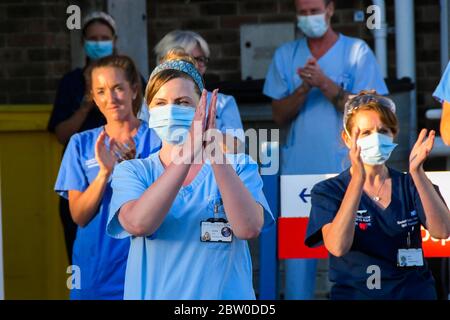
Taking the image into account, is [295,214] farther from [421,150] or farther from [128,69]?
[421,150]

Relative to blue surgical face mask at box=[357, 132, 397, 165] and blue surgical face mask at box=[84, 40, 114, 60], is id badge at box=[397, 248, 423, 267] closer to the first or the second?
blue surgical face mask at box=[357, 132, 397, 165]

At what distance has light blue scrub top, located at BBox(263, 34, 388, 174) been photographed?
586cm

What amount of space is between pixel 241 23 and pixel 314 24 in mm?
1915

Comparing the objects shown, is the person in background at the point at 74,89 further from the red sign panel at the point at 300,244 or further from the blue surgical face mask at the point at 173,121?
the blue surgical face mask at the point at 173,121

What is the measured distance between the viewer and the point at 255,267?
6199 millimetres

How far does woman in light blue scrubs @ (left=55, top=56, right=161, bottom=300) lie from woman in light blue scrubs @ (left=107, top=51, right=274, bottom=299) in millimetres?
801

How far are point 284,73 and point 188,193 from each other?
7.63 feet

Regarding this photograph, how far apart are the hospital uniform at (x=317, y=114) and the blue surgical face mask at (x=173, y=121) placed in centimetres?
207

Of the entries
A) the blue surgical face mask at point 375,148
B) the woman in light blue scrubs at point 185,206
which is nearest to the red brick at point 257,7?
the blue surgical face mask at point 375,148

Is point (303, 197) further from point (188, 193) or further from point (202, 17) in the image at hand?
point (202, 17)

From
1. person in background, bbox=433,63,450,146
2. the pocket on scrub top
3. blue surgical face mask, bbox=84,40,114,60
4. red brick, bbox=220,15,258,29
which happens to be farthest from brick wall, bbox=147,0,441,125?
person in background, bbox=433,63,450,146

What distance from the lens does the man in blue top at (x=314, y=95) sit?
19.2ft
